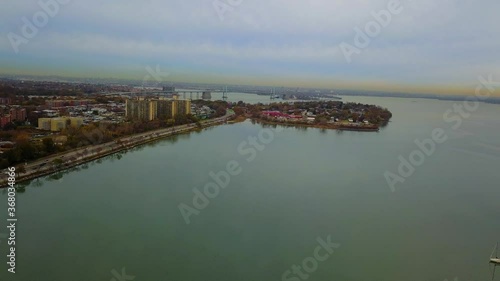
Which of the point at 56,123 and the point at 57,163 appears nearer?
the point at 57,163

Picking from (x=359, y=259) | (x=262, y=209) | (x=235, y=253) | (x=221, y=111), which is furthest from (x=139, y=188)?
(x=221, y=111)

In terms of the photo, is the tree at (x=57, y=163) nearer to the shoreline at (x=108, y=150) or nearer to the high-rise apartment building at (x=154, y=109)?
the shoreline at (x=108, y=150)

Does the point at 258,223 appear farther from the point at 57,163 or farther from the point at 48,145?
the point at 48,145

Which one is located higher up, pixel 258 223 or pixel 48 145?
pixel 48 145

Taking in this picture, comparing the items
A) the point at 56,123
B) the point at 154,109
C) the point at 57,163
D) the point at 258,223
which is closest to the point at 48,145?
the point at 57,163

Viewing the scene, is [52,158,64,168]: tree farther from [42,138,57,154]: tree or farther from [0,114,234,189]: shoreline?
[42,138,57,154]: tree

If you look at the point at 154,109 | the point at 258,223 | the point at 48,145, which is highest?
the point at 154,109

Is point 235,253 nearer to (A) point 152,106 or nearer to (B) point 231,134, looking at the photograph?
(B) point 231,134

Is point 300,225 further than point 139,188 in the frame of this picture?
No
